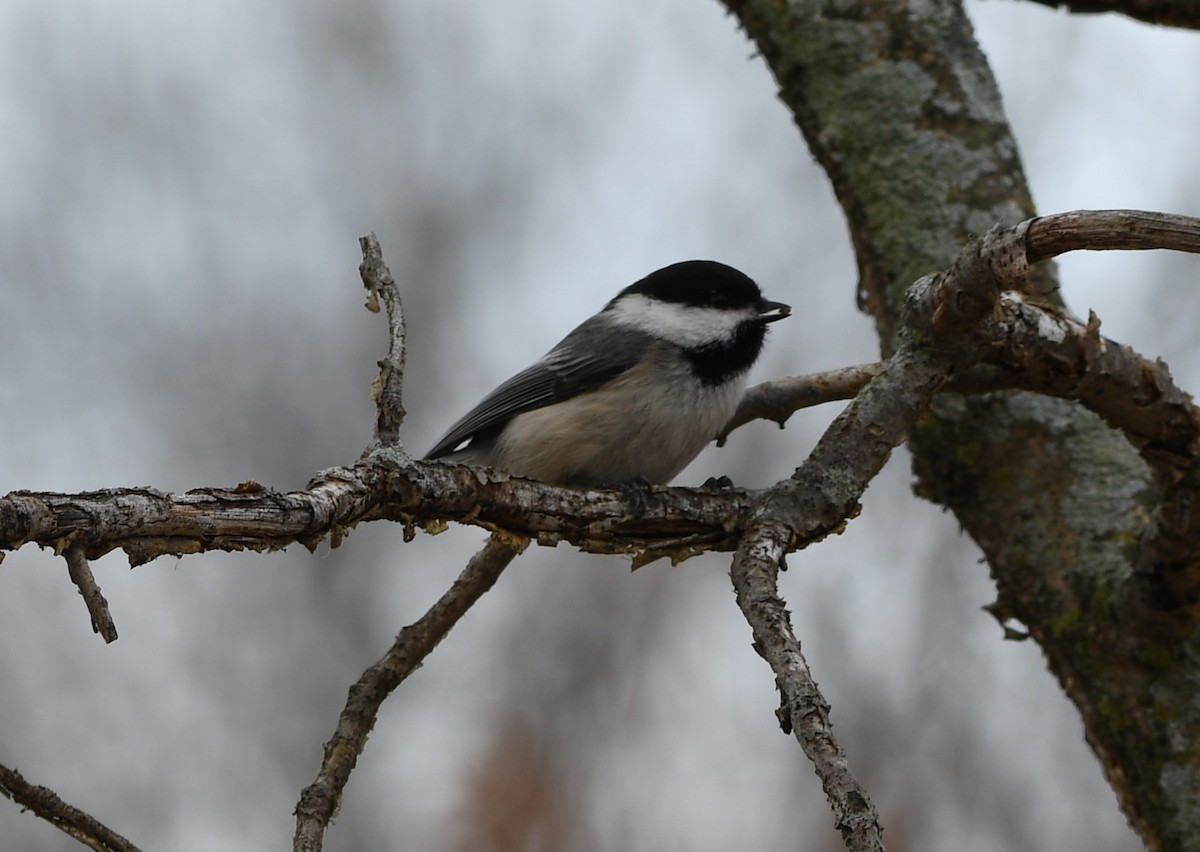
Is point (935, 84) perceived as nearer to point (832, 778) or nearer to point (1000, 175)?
point (1000, 175)

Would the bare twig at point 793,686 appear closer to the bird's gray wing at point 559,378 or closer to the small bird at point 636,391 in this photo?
the small bird at point 636,391

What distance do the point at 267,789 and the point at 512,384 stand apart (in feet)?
8.64

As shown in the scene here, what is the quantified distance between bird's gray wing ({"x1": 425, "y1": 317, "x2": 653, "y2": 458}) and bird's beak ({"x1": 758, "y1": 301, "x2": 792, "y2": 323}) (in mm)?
338

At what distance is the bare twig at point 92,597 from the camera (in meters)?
1.24

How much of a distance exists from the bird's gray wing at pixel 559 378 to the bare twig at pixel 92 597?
1984mm

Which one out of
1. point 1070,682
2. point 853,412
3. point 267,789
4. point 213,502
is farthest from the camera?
point 267,789

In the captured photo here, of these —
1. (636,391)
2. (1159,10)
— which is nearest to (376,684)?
(636,391)

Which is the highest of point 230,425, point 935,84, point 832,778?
point 230,425

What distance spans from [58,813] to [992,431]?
1961 millimetres

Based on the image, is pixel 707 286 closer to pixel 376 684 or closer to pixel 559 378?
pixel 559 378

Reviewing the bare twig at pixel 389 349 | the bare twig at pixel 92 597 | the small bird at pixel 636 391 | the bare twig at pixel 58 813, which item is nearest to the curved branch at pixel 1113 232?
the bare twig at pixel 389 349

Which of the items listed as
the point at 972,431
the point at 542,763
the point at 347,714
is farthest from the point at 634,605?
the point at 347,714

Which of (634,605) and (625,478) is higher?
(634,605)

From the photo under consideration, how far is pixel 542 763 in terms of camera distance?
5.11 meters
